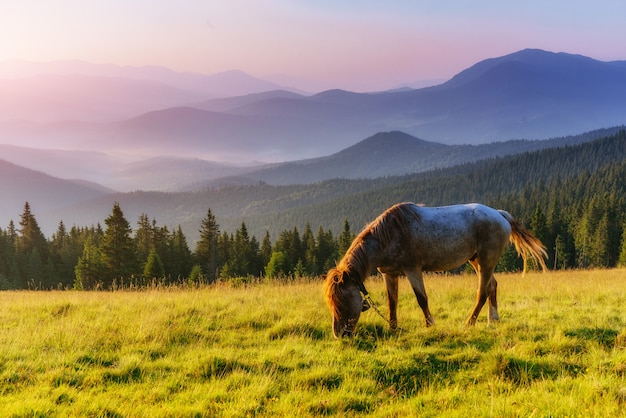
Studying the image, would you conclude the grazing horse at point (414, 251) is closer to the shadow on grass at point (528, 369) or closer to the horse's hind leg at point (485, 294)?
the horse's hind leg at point (485, 294)

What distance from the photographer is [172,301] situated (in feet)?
34.1

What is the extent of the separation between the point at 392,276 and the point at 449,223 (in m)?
1.73

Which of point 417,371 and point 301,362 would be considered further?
point 301,362

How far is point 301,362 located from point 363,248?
2.71 m

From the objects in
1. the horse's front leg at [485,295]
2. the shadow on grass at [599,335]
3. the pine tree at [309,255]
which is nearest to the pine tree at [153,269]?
the pine tree at [309,255]

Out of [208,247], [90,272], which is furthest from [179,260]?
[90,272]

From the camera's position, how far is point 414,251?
8.11 m

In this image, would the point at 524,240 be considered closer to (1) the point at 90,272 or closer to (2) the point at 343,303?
(2) the point at 343,303

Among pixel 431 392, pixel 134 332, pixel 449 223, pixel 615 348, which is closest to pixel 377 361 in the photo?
pixel 431 392

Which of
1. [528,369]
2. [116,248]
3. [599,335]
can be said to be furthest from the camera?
[116,248]

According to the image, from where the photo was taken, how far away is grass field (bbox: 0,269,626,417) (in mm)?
4926

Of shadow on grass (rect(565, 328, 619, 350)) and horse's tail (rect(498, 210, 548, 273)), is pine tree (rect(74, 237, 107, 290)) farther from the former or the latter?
shadow on grass (rect(565, 328, 619, 350))

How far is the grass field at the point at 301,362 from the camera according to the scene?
4926 mm

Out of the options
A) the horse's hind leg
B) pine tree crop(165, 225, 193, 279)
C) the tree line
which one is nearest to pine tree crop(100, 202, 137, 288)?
the tree line
